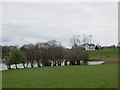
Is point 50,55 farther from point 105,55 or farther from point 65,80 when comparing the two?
point 65,80

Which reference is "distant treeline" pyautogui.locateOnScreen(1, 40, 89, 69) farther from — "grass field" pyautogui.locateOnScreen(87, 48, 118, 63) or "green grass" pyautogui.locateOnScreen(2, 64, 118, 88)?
"green grass" pyautogui.locateOnScreen(2, 64, 118, 88)

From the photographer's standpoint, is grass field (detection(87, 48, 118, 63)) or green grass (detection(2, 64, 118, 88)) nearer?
green grass (detection(2, 64, 118, 88))

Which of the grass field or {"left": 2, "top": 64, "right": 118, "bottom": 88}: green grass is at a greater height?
{"left": 2, "top": 64, "right": 118, "bottom": 88}: green grass

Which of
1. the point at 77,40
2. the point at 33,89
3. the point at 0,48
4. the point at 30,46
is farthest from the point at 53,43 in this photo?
the point at 33,89

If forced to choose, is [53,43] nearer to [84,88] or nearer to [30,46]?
[30,46]

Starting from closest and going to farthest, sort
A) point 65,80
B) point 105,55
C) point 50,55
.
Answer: point 65,80
point 50,55
point 105,55

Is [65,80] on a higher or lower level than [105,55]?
higher

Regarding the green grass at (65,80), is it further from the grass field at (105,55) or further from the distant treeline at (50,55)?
the grass field at (105,55)

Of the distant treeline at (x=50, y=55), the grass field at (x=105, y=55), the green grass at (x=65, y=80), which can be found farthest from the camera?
the grass field at (x=105, y=55)

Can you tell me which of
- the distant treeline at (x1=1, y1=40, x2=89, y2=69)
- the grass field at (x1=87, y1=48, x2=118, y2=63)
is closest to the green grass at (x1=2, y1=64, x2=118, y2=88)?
the distant treeline at (x1=1, y1=40, x2=89, y2=69)

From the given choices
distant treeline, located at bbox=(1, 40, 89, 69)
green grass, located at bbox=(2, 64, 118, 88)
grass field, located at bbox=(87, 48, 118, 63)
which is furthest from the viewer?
grass field, located at bbox=(87, 48, 118, 63)

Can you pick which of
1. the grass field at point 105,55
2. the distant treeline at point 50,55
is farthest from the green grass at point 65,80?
the grass field at point 105,55

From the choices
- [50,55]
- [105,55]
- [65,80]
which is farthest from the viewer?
[105,55]

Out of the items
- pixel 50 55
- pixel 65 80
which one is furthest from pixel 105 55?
pixel 65 80
